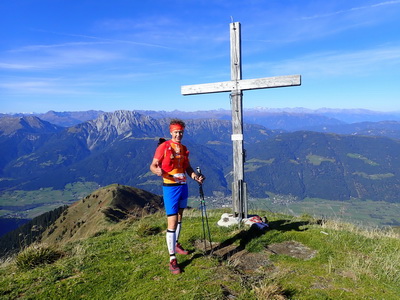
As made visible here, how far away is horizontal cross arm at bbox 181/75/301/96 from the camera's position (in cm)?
953

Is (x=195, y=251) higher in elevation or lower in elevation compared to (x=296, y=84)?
lower

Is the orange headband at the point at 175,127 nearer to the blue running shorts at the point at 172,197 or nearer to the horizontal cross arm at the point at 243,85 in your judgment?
the blue running shorts at the point at 172,197

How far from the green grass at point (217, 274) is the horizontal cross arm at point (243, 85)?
212 inches

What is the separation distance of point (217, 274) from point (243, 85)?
7054 millimetres

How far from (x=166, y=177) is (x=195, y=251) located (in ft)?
8.24

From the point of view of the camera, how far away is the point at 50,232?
273ft

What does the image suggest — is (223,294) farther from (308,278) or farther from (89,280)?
(89,280)

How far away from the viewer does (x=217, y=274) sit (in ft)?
19.6

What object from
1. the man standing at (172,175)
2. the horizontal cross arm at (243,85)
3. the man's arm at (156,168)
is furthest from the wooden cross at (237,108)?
the man's arm at (156,168)

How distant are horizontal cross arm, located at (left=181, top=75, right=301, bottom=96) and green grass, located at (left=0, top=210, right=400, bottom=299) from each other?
212 inches

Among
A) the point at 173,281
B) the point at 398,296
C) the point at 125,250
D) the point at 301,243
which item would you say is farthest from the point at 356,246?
the point at 125,250

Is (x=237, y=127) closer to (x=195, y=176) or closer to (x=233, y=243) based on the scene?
(x=195, y=176)

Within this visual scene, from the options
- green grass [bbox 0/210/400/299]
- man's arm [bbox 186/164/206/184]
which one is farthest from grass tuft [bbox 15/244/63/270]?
man's arm [bbox 186/164/206/184]

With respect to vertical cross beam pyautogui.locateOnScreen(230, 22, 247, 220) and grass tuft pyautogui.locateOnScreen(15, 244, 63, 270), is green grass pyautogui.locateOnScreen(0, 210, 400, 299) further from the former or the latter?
vertical cross beam pyautogui.locateOnScreen(230, 22, 247, 220)
